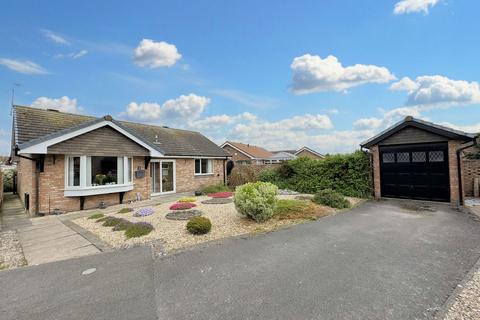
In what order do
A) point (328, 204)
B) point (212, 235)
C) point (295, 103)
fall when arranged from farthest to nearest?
point (295, 103)
point (328, 204)
point (212, 235)

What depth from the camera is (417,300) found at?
10.9ft

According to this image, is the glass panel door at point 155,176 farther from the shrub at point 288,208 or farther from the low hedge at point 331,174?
the shrub at point 288,208

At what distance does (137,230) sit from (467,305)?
7146mm

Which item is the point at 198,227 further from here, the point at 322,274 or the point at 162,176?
the point at 162,176

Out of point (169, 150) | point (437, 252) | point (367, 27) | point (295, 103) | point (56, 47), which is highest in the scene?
point (367, 27)

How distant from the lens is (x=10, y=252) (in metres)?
5.64

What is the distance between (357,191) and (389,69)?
683cm

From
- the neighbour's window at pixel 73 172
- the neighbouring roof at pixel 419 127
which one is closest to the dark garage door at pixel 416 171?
the neighbouring roof at pixel 419 127

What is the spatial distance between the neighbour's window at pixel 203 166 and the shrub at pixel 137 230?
1053 centimetres

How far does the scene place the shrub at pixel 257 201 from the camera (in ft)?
24.3

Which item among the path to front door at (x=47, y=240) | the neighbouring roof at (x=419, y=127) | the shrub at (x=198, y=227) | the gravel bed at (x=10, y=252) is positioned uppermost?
the neighbouring roof at (x=419, y=127)

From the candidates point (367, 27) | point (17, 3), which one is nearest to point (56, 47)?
point (17, 3)

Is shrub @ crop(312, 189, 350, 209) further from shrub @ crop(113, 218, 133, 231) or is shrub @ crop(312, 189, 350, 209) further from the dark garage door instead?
shrub @ crop(113, 218, 133, 231)

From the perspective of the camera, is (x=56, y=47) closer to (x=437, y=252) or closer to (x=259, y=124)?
(x=437, y=252)
